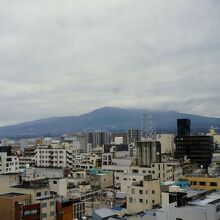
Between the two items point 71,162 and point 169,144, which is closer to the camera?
point 71,162

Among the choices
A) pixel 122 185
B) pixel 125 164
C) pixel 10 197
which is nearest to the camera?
pixel 10 197

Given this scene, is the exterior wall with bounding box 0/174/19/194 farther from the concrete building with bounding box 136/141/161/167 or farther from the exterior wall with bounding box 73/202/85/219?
the concrete building with bounding box 136/141/161/167

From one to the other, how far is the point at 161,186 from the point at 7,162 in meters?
39.1

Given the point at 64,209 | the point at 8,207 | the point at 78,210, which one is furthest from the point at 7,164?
the point at 8,207

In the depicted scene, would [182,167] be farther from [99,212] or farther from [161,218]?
[161,218]

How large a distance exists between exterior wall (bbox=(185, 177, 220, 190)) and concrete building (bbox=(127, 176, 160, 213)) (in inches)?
434

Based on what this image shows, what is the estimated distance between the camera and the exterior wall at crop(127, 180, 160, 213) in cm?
3562

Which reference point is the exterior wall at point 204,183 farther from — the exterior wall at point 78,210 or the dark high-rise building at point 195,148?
the dark high-rise building at point 195,148

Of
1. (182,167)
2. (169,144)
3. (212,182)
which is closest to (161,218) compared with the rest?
(212,182)

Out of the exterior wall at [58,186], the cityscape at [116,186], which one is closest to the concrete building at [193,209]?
the cityscape at [116,186]

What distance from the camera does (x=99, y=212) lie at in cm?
2916

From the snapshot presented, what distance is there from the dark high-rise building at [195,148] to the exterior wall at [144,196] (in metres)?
42.2

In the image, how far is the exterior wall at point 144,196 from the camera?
1403 inches

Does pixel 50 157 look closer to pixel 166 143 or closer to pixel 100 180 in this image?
pixel 100 180
